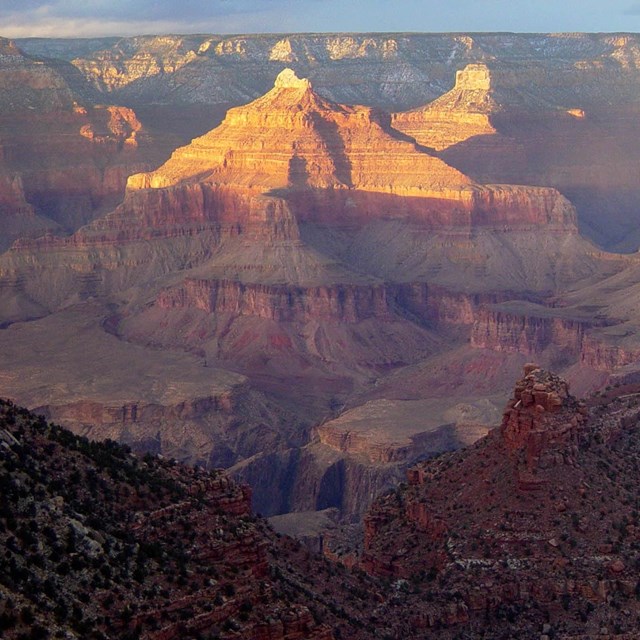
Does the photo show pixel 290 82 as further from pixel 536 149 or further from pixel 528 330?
pixel 528 330

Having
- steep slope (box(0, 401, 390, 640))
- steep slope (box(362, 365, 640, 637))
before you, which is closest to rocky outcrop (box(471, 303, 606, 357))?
steep slope (box(362, 365, 640, 637))

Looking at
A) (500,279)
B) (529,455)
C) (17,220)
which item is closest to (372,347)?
(500,279)

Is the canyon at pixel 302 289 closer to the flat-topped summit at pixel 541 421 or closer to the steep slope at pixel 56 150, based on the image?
the steep slope at pixel 56 150

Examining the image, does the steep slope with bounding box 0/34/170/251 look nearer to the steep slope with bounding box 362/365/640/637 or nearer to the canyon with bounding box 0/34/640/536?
the canyon with bounding box 0/34/640/536

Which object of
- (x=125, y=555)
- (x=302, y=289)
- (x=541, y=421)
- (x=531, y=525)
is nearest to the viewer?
(x=125, y=555)

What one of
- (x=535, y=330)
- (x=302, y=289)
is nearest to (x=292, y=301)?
(x=302, y=289)

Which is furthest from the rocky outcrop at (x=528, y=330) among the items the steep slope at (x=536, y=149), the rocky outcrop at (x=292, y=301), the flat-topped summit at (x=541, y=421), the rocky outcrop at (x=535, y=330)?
the flat-topped summit at (x=541, y=421)

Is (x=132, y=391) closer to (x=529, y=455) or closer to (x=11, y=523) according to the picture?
(x=529, y=455)

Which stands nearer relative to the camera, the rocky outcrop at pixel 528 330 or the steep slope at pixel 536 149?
the rocky outcrop at pixel 528 330
